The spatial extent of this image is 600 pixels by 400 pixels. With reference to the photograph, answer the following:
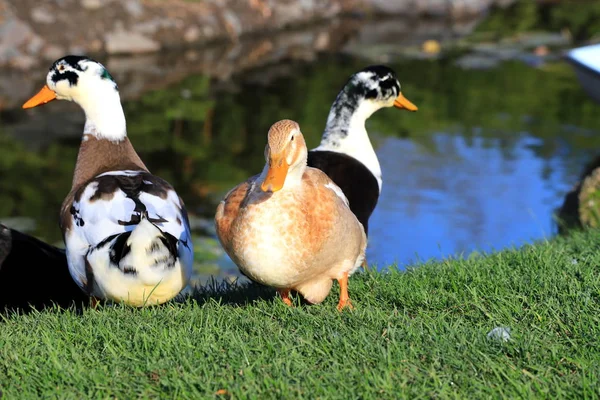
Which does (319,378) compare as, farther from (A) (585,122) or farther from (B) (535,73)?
(B) (535,73)

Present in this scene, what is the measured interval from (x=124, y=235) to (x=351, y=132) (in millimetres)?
2394

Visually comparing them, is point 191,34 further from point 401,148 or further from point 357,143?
point 357,143

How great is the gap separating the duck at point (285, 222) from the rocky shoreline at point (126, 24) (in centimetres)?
1247

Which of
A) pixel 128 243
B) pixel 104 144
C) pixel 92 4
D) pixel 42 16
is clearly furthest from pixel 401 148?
pixel 128 243

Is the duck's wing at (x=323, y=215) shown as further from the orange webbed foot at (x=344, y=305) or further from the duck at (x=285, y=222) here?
the orange webbed foot at (x=344, y=305)

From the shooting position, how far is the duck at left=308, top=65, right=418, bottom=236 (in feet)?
19.2

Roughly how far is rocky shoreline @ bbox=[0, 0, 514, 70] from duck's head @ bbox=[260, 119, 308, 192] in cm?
1260

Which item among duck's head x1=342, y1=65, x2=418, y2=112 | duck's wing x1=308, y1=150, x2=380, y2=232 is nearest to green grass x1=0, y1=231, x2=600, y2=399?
duck's wing x1=308, y1=150, x2=380, y2=232

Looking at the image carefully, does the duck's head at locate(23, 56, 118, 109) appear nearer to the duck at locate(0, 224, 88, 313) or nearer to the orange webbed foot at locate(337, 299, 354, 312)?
the duck at locate(0, 224, 88, 313)

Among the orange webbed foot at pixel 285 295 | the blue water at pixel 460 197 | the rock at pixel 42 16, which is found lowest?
the blue water at pixel 460 197

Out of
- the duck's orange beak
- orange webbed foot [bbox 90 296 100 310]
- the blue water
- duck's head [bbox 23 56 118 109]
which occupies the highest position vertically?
duck's head [bbox 23 56 118 109]

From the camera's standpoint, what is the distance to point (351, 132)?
20.8 ft

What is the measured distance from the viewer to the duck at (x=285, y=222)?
3920mm

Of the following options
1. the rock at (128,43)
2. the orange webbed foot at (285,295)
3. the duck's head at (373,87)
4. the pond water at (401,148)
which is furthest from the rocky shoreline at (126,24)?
the orange webbed foot at (285,295)
